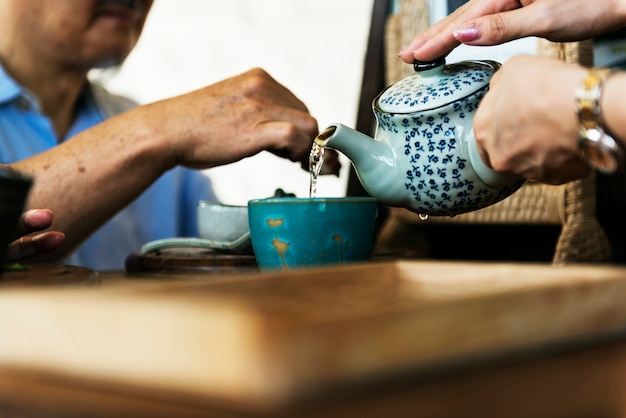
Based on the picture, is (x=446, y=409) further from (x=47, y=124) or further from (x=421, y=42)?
(x=47, y=124)

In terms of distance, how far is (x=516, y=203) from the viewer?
3.92 feet

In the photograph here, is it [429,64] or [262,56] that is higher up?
[429,64]

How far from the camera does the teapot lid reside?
720 millimetres

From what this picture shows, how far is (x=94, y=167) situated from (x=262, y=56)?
4.59 ft

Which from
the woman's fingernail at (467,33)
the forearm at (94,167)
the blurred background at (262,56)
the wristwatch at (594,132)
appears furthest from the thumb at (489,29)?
the blurred background at (262,56)

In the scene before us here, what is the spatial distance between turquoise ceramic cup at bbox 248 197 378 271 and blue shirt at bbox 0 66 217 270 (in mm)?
895

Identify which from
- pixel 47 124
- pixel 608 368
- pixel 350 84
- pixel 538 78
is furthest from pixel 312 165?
pixel 350 84

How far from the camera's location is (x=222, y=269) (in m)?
0.88

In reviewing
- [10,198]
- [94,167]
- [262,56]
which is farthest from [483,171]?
[262,56]

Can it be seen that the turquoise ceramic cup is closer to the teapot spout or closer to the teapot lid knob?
the teapot spout

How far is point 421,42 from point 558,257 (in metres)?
0.47

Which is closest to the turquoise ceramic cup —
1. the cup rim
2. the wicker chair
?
the cup rim

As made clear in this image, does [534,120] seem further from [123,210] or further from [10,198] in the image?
[123,210]

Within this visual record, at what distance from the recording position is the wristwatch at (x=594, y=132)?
19.3 inches
